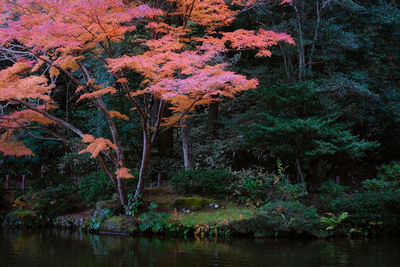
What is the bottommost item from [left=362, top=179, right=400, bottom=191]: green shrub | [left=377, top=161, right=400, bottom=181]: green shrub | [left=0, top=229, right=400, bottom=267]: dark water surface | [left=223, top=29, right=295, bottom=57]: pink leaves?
[left=0, top=229, right=400, bottom=267]: dark water surface

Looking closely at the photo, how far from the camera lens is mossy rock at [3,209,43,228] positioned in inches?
465

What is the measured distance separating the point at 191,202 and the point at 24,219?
5.09 meters

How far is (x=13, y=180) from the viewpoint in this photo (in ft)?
53.7

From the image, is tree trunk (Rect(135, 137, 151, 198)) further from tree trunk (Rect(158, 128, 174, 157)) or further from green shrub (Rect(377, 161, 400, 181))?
green shrub (Rect(377, 161, 400, 181))

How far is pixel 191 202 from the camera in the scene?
1117 cm

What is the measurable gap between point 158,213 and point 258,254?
3.80 m

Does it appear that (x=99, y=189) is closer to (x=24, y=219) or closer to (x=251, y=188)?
(x=24, y=219)

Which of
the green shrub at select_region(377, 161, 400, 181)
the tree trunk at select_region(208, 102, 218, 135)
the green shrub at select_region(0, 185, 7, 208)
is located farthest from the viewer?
the tree trunk at select_region(208, 102, 218, 135)

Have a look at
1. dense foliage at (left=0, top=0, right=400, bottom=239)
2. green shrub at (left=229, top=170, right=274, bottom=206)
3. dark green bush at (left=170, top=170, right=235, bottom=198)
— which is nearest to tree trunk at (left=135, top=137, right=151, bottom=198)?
dense foliage at (left=0, top=0, right=400, bottom=239)

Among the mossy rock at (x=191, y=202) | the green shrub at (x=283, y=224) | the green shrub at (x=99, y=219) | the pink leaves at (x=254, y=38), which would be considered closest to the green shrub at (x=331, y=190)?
the green shrub at (x=283, y=224)

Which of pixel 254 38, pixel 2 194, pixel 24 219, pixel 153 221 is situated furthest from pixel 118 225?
pixel 254 38

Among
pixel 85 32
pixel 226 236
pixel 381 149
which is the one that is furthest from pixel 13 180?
pixel 381 149

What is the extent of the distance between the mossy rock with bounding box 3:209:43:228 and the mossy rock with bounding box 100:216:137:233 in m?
2.66

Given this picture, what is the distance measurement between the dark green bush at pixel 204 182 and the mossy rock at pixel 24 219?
4.23 m
